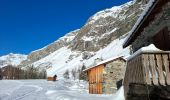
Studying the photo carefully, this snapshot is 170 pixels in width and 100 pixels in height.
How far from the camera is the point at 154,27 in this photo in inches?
474

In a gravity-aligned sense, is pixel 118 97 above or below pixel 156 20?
below

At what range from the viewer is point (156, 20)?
11672mm

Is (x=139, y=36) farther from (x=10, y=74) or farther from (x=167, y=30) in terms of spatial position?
(x=10, y=74)

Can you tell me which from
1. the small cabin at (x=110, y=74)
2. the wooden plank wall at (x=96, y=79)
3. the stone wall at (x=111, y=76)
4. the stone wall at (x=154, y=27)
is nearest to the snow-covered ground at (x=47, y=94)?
the wooden plank wall at (x=96, y=79)

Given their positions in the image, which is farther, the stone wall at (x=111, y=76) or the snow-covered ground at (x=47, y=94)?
the stone wall at (x=111, y=76)

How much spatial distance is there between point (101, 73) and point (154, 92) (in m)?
21.1

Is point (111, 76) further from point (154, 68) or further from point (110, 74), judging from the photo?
point (154, 68)

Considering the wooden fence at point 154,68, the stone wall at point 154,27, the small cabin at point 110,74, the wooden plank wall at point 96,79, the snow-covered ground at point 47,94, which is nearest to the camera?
the wooden fence at point 154,68

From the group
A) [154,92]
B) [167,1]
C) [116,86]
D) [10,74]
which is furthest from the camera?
[10,74]

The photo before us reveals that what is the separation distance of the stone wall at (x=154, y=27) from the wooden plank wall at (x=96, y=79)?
17571mm

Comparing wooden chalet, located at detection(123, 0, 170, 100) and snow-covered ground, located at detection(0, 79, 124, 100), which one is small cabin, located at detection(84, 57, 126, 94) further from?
wooden chalet, located at detection(123, 0, 170, 100)

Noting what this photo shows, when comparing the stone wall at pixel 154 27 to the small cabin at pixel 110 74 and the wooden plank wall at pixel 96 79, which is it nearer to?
the small cabin at pixel 110 74

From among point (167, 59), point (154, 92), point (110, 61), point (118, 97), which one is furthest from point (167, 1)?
point (110, 61)

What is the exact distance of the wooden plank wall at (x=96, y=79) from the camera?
32.6 metres
